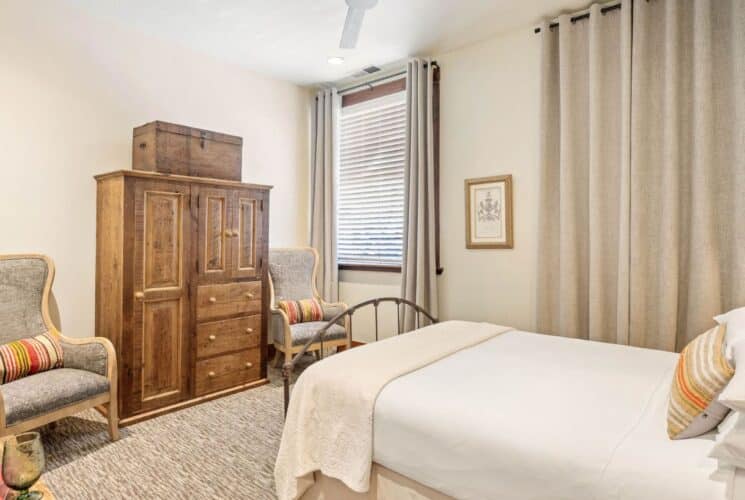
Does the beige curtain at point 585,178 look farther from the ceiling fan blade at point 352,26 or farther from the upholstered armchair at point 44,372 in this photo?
the upholstered armchair at point 44,372

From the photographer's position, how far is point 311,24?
3.23 m

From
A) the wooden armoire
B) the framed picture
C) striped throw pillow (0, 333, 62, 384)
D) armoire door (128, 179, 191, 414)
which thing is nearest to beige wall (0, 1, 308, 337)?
the wooden armoire

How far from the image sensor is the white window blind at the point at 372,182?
4156 mm

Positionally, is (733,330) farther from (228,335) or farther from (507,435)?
(228,335)

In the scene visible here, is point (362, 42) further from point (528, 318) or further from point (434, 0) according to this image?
point (528, 318)

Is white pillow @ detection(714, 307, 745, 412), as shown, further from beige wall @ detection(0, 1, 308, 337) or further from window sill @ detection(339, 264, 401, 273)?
beige wall @ detection(0, 1, 308, 337)

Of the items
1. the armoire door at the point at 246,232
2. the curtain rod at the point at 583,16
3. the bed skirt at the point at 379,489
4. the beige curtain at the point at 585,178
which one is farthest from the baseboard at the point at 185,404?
the curtain rod at the point at 583,16

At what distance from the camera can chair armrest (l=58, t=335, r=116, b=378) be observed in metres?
2.54

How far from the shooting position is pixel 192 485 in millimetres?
2131

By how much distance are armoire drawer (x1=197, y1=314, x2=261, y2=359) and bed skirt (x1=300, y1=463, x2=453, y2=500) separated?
5.58 ft

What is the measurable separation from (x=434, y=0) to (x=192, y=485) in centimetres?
324

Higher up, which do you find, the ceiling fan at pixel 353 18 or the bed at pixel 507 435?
the ceiling fan at pixel 353 18

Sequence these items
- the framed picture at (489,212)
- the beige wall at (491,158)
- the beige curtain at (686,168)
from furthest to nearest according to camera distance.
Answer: the framed picture at (489,212)
the beige wall at (491,158)
the beige curtain at (686,168)

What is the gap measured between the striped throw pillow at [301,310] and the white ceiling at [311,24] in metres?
2.21
